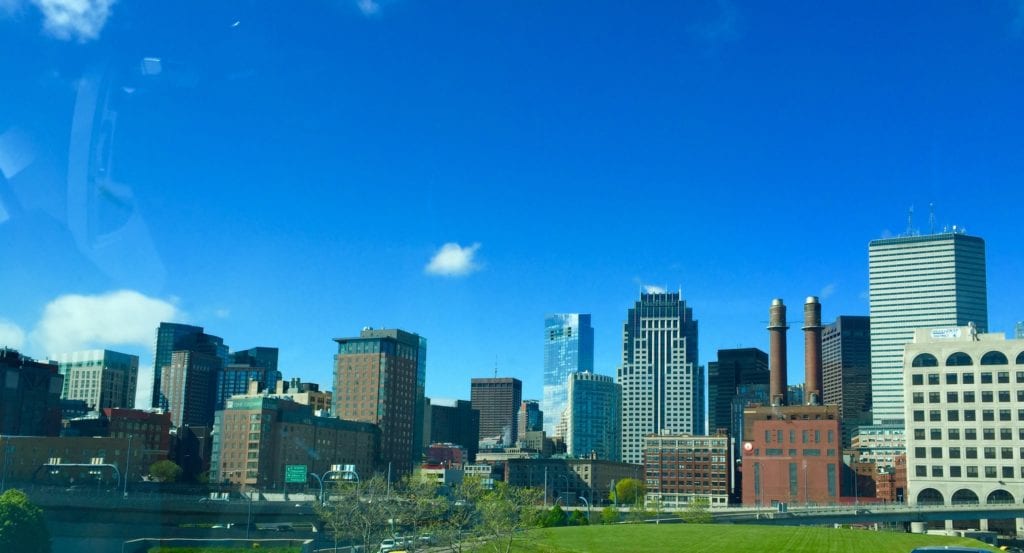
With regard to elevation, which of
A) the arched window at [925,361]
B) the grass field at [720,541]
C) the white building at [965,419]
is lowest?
the grass field at [720,541]

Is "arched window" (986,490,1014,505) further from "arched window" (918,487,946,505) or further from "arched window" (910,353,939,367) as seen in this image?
"arched window" (910,353,939,367)

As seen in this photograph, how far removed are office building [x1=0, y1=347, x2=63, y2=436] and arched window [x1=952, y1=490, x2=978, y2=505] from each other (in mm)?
155951

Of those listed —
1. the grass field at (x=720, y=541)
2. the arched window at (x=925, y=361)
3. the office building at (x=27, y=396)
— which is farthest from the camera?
the office building at (x=27, y=396)

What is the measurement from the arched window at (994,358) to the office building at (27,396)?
160756 mm

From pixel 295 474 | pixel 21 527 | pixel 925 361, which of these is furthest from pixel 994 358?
pixel 21 527

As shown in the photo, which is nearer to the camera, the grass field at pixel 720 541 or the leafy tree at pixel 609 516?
the grass field at pixel 720 541

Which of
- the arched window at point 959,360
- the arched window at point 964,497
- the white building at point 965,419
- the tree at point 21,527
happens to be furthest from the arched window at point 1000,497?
the tree at point 21,527

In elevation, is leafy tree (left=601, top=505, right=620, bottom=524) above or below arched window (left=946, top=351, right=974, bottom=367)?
below

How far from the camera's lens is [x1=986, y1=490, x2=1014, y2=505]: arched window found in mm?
160275

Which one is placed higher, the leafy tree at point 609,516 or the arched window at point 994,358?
the arched window at point 994,358

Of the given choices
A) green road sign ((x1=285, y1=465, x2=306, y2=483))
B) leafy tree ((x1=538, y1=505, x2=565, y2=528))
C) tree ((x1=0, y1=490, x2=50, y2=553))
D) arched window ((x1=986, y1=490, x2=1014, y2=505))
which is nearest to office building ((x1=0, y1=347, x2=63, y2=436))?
green road sign ((x1=285, y1=465, x2=306, y2=483))

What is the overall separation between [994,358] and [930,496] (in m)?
24.0

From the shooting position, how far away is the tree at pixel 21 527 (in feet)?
271

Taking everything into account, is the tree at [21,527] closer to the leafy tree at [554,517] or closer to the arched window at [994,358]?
the leafy tree at [554,517]
